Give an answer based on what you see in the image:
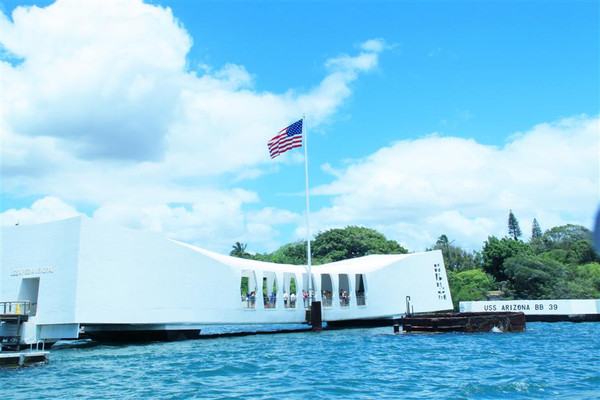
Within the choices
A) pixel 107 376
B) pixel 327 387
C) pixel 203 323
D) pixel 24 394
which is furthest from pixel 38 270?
pixel 327 387

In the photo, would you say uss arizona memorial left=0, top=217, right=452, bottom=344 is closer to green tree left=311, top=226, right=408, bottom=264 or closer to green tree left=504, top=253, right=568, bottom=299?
green tree left=504, top=253, right=568, bottom=299

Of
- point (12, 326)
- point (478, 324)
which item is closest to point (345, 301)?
point (478, 324)

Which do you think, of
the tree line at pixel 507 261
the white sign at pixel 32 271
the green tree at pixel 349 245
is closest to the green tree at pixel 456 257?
the tree line at pixel 507 261

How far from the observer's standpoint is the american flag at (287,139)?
31.8 meters

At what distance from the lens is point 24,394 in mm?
13062

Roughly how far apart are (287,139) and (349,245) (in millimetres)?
34117

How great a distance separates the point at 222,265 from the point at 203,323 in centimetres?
322

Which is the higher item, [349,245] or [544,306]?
[349,245]

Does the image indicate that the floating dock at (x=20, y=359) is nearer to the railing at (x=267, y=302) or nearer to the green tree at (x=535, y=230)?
the railing at (x=267, y=302)

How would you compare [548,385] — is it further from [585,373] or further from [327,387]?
[327,387]

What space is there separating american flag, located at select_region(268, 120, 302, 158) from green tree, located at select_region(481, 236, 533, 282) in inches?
1360

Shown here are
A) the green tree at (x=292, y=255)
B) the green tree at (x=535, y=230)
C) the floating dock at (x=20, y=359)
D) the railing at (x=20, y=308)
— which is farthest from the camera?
the green tree at (x=535, y=230)

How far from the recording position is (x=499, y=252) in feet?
190

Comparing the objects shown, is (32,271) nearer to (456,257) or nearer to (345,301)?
(345,301)
